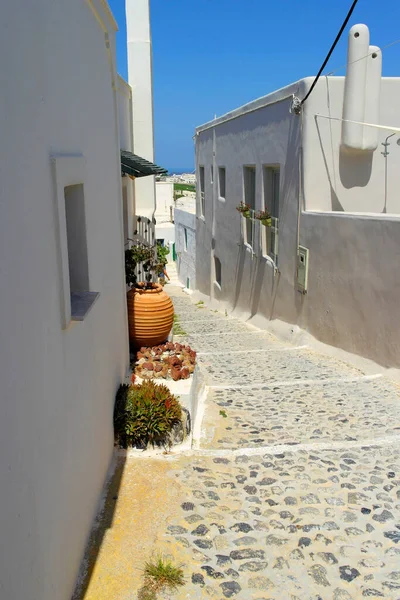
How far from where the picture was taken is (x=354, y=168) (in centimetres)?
952

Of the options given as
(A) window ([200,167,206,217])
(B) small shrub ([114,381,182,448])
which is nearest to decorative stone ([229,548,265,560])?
(B) small shrub ([114,381,182,448])

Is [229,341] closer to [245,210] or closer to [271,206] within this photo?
[271,206]

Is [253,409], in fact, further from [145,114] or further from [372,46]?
[145,114]

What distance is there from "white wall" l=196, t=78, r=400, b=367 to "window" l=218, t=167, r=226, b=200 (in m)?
1.98

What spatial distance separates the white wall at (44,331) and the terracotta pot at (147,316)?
2.41 meters

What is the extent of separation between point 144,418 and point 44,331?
247 centimetres

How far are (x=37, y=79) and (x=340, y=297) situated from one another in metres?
6.69

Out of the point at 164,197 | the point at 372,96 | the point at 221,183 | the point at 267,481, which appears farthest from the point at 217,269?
the point at 164,197

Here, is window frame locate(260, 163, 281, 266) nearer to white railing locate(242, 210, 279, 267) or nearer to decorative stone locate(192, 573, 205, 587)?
white railing locate(242, 210, 279, 267)

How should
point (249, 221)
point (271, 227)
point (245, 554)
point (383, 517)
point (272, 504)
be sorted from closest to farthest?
point (245, 554) → point (383, 517) → point (272, 504) → point (271, 227) → point (249, 221)

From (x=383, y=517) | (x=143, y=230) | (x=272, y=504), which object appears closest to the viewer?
(x=383, y=517)

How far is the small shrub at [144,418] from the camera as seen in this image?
191 inches

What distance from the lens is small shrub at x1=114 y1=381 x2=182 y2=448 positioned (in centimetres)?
486

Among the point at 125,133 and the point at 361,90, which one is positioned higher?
the point at 361,90
